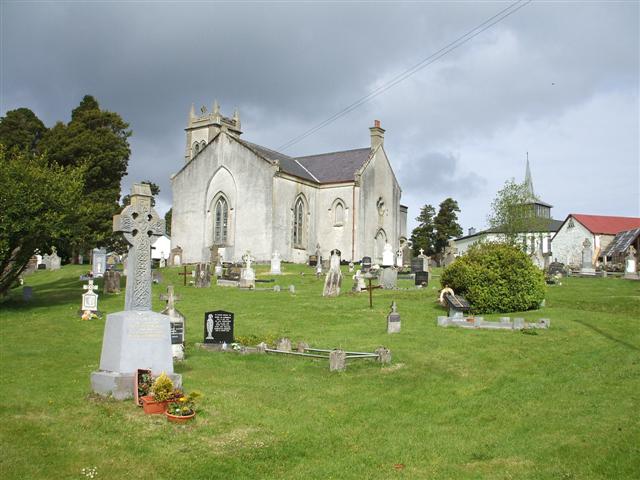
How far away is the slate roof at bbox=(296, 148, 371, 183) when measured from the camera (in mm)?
53562

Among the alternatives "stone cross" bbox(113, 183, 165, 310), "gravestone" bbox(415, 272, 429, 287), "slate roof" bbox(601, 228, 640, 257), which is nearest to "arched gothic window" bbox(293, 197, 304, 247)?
"gravestone" bbox(415, 272, 429, 287)

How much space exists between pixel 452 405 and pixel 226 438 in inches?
154

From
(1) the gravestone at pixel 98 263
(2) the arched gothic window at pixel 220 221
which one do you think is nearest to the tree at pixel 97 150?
(2) the arched gothic window at pixel 220 221

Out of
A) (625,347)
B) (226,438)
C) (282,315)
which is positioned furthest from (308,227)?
(226,438)

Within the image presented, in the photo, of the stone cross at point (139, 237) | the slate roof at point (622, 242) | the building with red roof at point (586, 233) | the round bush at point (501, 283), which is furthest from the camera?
the building with red roof at point (586, 233)

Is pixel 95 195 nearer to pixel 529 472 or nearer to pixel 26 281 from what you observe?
pixel 26 281

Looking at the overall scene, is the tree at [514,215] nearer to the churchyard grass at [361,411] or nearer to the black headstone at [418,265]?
the black headstone at [418,265]

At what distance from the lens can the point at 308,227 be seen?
5184 cm

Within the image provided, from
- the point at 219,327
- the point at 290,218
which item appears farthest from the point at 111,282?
the point at 290,218

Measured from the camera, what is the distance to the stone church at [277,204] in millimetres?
48562

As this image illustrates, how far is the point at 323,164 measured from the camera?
57.0 m

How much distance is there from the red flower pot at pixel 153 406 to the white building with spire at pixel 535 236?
20160 mm

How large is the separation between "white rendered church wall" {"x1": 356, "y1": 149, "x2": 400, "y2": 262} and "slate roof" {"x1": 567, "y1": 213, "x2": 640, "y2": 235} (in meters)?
20.8

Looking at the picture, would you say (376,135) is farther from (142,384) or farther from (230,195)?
(142,384)
